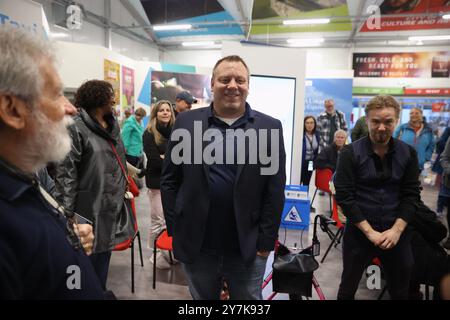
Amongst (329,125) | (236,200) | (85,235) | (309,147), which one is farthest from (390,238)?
(329,125)

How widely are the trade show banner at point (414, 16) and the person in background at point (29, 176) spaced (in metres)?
10.4

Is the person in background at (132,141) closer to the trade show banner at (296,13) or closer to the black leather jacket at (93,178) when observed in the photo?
the black leather jacket at (93,178)

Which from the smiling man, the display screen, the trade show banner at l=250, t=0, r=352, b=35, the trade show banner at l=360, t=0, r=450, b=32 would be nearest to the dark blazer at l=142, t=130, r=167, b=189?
the display screen

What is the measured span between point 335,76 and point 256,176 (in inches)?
346

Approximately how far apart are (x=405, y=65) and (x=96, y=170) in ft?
42.6

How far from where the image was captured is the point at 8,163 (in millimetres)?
728

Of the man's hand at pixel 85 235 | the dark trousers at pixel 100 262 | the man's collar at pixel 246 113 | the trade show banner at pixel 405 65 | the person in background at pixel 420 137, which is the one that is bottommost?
the dark trousers at pixel 100 262

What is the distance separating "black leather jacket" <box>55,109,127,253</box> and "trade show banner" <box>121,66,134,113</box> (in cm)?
670

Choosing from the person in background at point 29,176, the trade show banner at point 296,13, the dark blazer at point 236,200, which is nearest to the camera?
the person in background at point 29,176

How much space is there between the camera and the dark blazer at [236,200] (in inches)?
54.8

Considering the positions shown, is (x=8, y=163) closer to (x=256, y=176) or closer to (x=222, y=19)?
(x=256, y=176)

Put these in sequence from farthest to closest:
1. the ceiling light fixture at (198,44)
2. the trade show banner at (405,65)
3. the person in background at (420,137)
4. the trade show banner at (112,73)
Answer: the ceiling light fixture at (198,44) < the trade show banner at (405,65) < the trade show banner at (112,73) < the person in background at (420,137)

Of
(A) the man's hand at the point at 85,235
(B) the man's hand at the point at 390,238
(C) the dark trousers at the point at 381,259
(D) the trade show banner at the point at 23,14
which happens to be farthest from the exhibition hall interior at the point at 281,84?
(A) the man's hand at the point at 85,235

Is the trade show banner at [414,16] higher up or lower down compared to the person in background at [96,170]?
higher up
